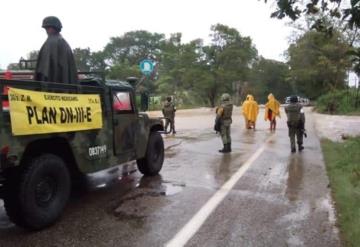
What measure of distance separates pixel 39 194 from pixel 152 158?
12.1 ft

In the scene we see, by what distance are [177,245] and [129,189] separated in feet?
9.96

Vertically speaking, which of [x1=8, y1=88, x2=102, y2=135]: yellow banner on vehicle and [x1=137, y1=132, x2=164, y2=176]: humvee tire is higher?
[x1=8, y1=88, x2=102, y2=135]: yellow banner on vehicle

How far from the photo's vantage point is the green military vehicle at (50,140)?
552cm

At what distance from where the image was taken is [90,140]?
6973 mm

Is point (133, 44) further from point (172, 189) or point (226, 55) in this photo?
point (172, 189)

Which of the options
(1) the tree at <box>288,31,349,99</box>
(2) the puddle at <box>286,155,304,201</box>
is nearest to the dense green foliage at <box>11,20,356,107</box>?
(1) the tree at <box>288,31,349,99</box>

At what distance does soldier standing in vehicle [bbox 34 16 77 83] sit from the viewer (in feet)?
22.6

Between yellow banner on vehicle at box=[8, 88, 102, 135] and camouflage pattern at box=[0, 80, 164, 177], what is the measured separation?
0.07m

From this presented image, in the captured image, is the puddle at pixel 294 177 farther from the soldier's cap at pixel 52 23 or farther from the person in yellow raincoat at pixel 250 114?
the person in yellow raincoat at pixel 250 114

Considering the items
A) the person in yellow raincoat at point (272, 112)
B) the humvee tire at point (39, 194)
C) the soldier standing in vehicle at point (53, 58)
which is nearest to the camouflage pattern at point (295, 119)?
the person in yellow raincoat at point (272, 112)

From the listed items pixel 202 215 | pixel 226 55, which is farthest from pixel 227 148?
pixel 226 55

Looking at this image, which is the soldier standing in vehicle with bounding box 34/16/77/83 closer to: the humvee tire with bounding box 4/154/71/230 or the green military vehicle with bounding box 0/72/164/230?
the green military vehicle with bounding box 0/72/164/230

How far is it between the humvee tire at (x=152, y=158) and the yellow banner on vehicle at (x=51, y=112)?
237 cm

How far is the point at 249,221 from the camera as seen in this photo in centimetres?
638
